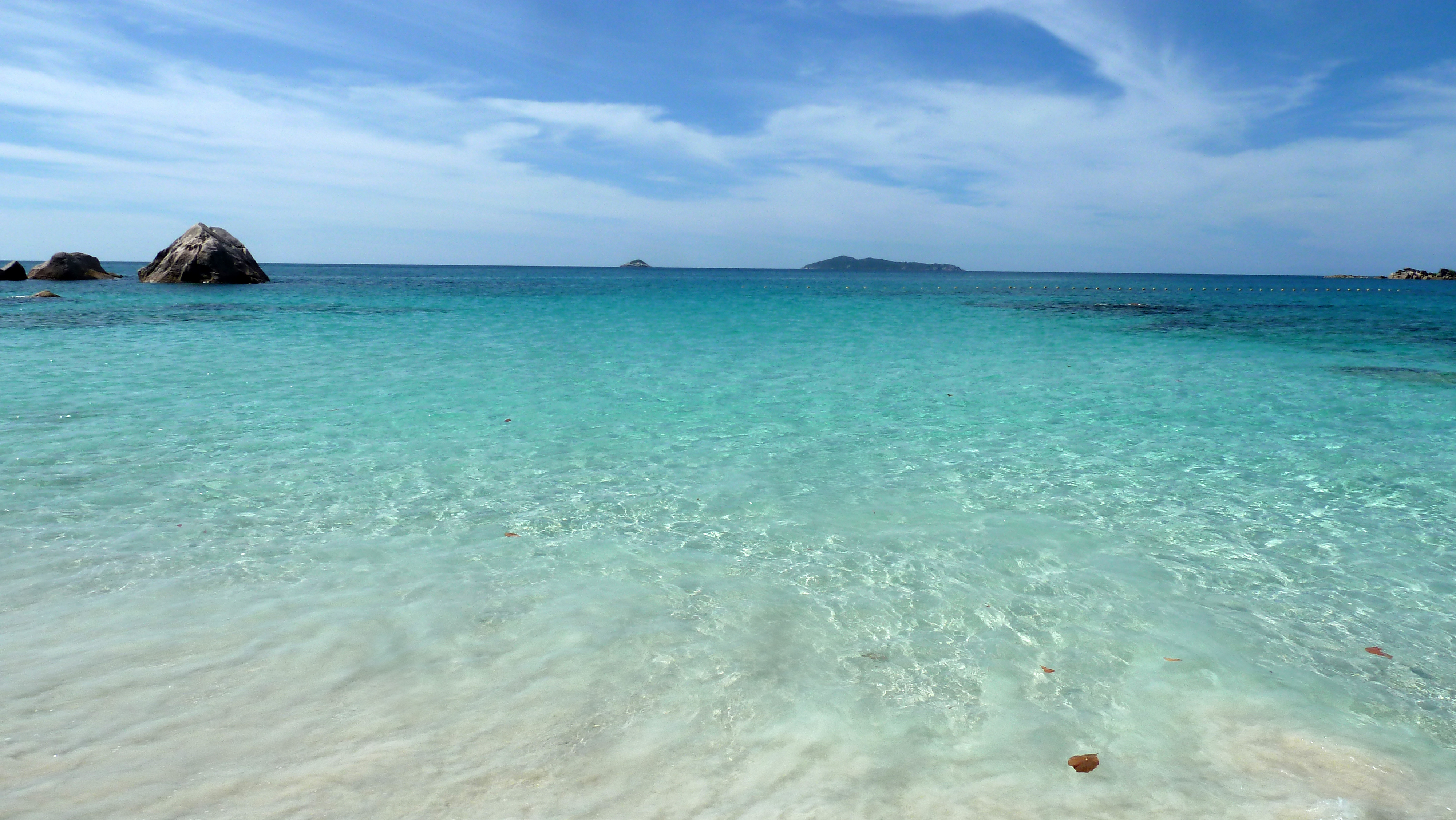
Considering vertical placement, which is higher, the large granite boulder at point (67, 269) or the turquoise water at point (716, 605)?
the large granite boulder at point (67, 269)

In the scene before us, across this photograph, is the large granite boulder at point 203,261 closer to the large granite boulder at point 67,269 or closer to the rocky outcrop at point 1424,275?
the large granite boulder at point 67,269

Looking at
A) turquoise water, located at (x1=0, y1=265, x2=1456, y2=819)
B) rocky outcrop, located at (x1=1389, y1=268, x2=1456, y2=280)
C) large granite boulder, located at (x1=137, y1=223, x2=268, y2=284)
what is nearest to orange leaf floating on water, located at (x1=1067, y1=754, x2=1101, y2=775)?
turquoise water, located at (x1=0, y1=265, x2=1456, y2=819)

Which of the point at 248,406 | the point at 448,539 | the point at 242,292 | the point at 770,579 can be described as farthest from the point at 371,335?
the point at 242,292

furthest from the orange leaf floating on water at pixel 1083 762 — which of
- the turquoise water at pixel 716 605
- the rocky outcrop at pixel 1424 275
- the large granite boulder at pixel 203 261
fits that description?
the rocky outcrop at pixel 1424 275

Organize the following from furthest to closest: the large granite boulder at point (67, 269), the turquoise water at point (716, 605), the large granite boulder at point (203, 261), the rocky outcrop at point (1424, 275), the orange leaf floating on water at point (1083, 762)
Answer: the rocky outcrop at point (1424, 275)
the large granite boulder at point (67, 269)
the large granite boulder at point (203, 261)
the orange leaf floating on water at point (1083, 762)
the turquoise water at point (716, 605)

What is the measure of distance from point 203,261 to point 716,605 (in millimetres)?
59258

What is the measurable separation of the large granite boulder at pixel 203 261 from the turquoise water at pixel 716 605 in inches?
1837

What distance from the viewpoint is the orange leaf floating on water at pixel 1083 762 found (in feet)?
11.6

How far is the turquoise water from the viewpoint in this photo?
3.41 m

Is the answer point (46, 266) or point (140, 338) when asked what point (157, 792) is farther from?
point (46, 266)

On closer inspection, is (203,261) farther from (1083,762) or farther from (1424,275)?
(1424,275)

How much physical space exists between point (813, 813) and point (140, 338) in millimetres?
24058

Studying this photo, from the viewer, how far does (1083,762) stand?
3576 mm

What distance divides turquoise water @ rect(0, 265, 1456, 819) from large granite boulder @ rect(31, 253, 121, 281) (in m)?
56.5
